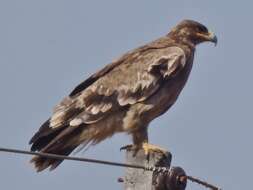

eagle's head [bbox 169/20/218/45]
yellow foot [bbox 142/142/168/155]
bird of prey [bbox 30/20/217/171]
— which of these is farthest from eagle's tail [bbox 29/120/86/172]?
eagle's head [bbox 169/20/218/45]

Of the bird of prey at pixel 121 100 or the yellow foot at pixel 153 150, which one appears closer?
the yellow foot at pixel 153 150

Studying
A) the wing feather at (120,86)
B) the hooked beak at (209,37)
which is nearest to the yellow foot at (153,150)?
Result: the wing feather at (120,86)

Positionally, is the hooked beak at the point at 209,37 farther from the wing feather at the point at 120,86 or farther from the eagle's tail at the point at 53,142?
the eagle's tail at the point at 53,142

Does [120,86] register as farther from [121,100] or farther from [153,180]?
[153,180]

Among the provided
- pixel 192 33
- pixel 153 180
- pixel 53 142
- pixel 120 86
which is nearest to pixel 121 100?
pixel 120 86

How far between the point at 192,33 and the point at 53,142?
312 centimetres

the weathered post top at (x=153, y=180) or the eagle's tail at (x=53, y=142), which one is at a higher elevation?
the eagle's tail at (x=53, y=142)

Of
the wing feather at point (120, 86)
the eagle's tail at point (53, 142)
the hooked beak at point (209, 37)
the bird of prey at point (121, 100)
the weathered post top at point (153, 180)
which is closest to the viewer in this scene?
the weathered post top at point (153, 180)

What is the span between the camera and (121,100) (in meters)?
9.46

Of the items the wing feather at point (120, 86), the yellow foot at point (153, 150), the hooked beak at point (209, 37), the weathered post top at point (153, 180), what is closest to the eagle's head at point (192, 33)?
the hooked beak at point (209, 37)

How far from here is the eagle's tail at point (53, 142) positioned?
8039 mm

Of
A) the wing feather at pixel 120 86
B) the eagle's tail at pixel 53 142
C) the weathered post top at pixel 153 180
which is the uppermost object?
the wing feather at pixel 120 86

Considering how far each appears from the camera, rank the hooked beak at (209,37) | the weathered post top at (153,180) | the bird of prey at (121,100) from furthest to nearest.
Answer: the hooked beak at (209,37), the bird of prey at (121,100), the weathered post top at (153,180)

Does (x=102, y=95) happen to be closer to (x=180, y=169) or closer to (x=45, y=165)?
(x=45, y=165)
